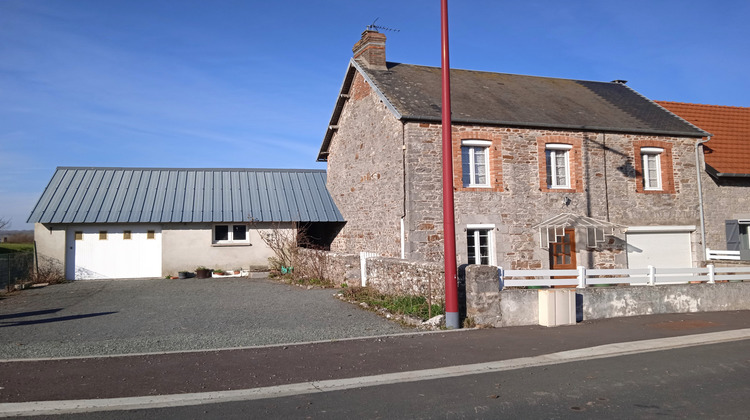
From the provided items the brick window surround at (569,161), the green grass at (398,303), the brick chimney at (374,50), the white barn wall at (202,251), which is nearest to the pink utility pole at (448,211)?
the green grass at (398,303)

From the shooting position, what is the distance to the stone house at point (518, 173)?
629 inches

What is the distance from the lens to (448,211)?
995 centimetres

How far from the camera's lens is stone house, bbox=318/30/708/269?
52.4 feet

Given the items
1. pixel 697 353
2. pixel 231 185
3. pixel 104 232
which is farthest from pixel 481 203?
pixel 104 232

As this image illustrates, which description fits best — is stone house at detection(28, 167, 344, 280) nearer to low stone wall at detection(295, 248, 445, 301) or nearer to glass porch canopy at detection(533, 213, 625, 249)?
low stone wall at detection(295, 248, 445, 301)

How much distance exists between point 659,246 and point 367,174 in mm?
9847

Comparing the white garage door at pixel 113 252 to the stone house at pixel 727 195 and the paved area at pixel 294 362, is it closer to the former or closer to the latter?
the paved area at pixel 294 362

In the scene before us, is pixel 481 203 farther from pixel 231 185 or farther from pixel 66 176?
pixel 66 176

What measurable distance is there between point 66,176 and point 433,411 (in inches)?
854

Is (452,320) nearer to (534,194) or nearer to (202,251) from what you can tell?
(534,194)

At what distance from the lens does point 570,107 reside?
62.1ft

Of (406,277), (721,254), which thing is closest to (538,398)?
(406,277)

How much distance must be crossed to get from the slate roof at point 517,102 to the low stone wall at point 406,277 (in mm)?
4476

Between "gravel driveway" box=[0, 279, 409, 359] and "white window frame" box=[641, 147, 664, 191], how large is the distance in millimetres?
10882
